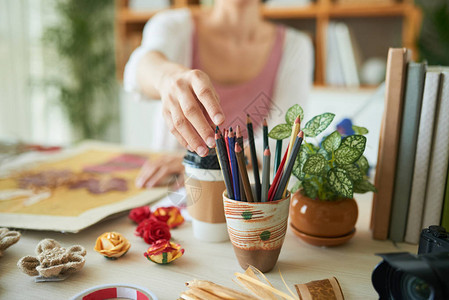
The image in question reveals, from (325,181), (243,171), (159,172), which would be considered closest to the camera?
(243,171)

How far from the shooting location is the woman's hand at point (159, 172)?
83 centimetres

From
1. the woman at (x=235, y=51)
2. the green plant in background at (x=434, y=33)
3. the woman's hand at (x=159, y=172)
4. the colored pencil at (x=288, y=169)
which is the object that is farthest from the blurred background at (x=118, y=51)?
the colored pencil at (x=288, y=169)

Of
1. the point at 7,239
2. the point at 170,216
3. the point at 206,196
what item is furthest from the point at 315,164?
the point at 7,239

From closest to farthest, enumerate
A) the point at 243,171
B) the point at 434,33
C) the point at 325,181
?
1. the point at 243,171
2. the point at 325,181
3. the point at 434,33

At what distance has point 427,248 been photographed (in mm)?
441

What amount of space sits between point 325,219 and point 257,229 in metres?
0.14

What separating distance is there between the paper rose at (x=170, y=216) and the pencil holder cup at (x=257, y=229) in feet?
0.59

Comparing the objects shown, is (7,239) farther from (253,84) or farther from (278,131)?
(253,84)

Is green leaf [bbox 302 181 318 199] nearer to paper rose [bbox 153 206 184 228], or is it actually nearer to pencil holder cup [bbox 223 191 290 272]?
pencil holder cup [bbox 223 191 290 272]

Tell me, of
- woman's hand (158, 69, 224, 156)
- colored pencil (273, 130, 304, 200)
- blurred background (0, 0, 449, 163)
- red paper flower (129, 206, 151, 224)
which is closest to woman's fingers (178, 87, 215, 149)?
woman's hand (158, 69, 224, 156)

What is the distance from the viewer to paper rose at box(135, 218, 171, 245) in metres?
0.56

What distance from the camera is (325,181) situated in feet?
1.79

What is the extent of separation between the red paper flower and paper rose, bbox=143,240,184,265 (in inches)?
5.5

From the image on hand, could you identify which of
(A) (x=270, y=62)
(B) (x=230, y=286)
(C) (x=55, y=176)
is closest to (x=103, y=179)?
(C) (x=55, y=176)
